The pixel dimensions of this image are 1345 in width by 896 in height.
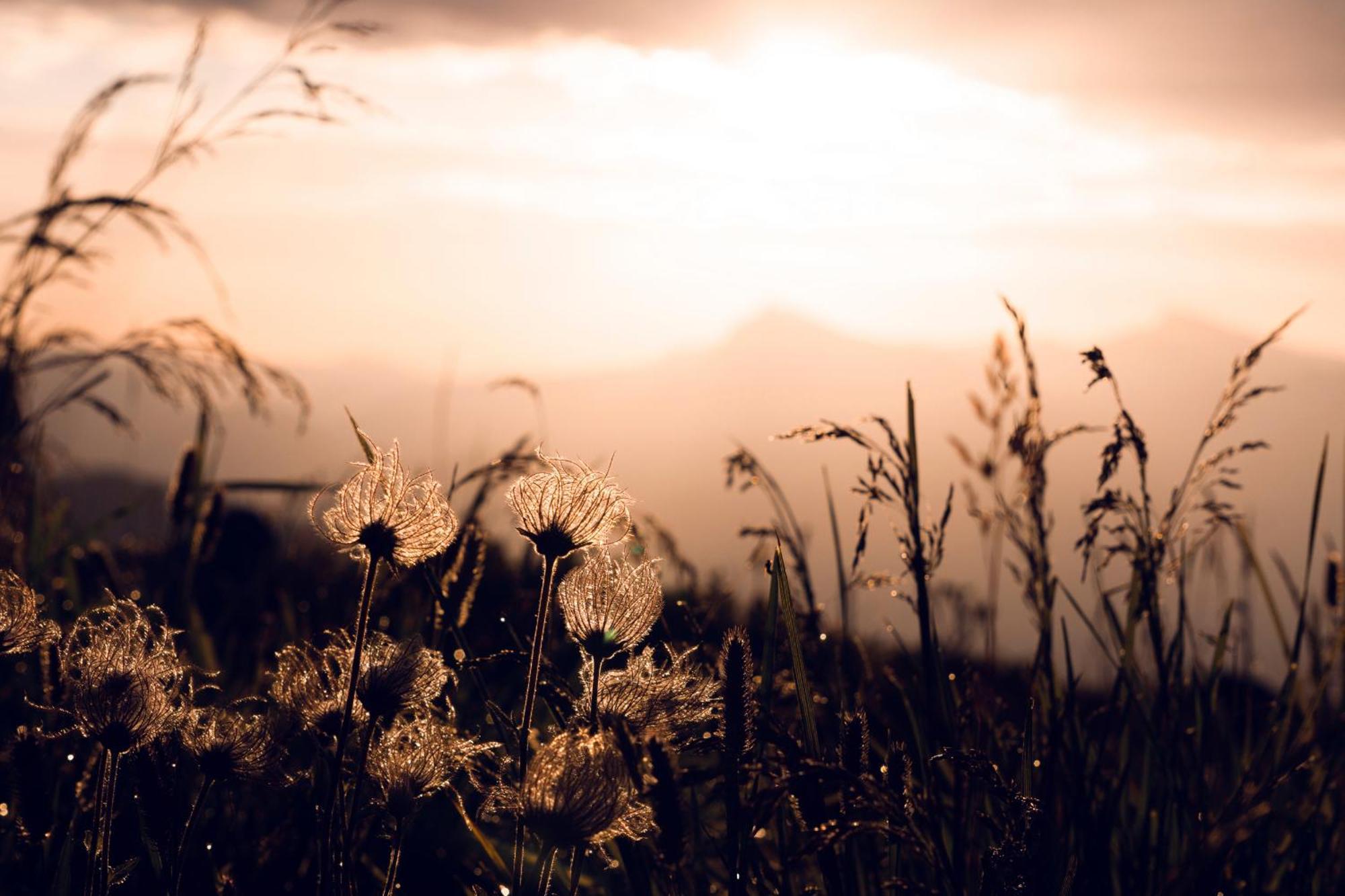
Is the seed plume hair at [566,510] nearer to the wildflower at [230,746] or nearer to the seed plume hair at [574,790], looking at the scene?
the seed plume hair at [574,790]

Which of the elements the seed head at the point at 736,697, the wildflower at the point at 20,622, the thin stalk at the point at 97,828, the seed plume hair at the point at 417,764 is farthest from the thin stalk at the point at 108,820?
the seed head at the point at 736,697

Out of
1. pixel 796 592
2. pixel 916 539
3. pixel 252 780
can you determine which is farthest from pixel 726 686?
pixel 796 592

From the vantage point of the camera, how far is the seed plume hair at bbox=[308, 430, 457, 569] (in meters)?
1.51

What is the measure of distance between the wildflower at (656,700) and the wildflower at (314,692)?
37cm

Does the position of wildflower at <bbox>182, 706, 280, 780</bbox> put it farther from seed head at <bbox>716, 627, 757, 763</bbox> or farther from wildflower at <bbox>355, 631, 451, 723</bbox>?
seed head at <bbox>716, 627, 757, 763</bbox>

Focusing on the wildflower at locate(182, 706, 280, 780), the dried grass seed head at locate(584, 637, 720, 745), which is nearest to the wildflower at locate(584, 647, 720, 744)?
the dried grass seed head at locate(584, 637, 720, 745)

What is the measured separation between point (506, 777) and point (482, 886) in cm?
22

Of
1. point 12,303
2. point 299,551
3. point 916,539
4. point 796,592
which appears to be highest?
point 12,303

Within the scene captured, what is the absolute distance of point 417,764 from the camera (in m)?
1.54

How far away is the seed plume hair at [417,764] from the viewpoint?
4.98ft

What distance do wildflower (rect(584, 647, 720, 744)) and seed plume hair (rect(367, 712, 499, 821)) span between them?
203mm

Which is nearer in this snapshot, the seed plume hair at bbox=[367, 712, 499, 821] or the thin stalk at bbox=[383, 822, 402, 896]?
the thin stalk at bbox=[383, 822, 402, 896]

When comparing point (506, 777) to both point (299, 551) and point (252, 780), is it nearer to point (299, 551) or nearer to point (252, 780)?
point (252, 780)

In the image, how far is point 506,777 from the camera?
1695mm
